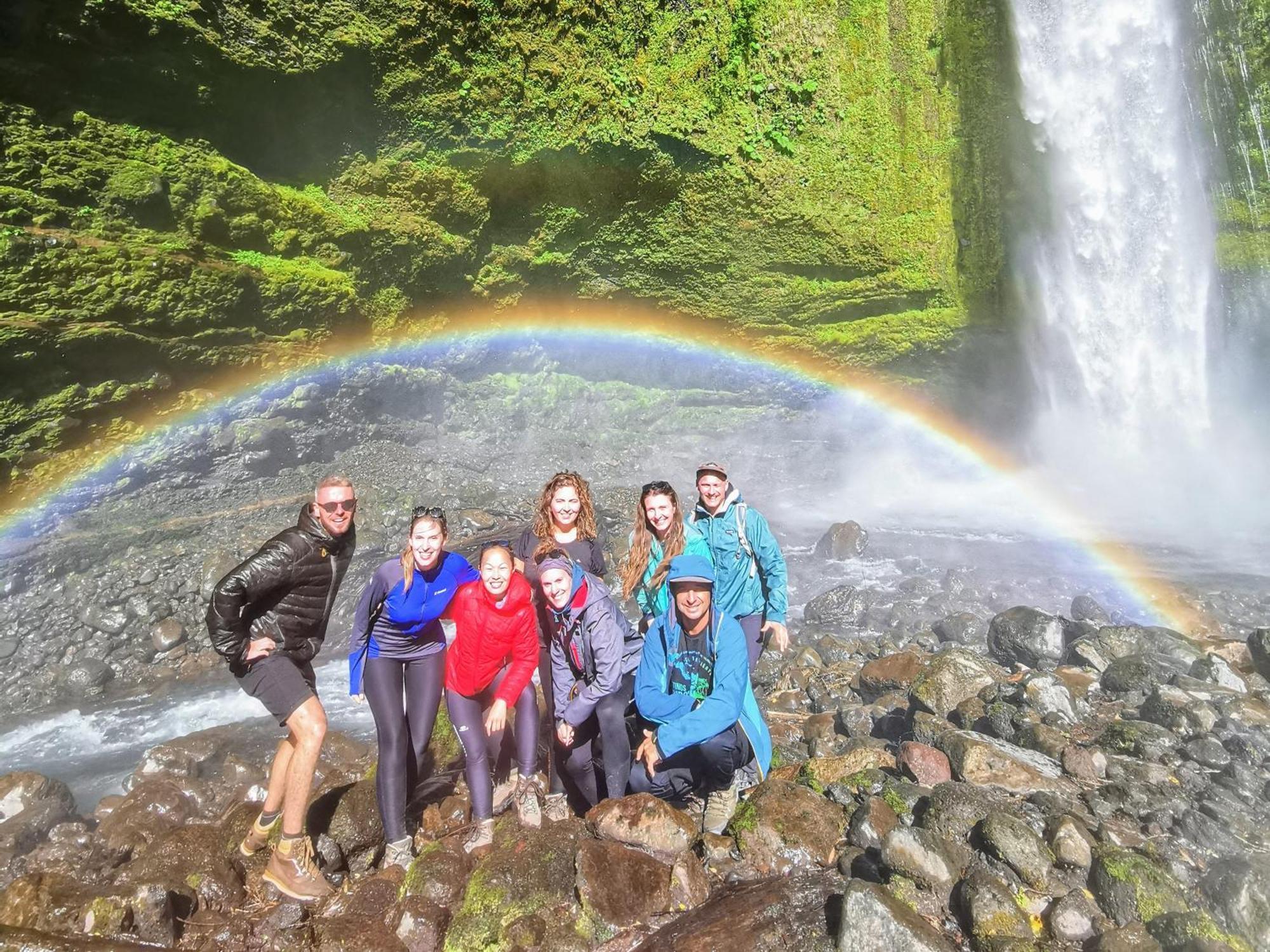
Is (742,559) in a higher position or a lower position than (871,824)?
higher

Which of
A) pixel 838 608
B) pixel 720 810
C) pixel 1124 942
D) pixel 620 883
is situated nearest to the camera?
pixel 1124 942

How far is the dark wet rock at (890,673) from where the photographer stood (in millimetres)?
5945

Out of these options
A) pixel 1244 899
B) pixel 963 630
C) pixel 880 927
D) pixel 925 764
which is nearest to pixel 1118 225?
pixel 963 630

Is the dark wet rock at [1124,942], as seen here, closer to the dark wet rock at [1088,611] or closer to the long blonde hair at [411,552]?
the long blonde hair at [411,552]

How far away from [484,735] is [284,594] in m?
1.22

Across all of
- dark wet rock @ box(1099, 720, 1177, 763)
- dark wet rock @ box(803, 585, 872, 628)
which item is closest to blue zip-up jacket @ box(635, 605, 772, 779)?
dark wet rock @ box(1099, 720, 1177, 763)

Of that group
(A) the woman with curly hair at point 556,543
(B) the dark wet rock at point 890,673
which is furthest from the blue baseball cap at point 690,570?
(B) the dark wet rock at point 890,673

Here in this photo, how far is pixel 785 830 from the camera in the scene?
10.5 ft

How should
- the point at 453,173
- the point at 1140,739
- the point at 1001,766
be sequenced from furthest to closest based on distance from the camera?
the point at 453,173, the point at 1140,739, the point at 1001,766

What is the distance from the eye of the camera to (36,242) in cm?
710

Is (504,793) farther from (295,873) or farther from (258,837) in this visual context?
(258,837)

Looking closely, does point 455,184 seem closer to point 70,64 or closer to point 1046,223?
point 70,64

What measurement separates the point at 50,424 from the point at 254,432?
8.76 ft

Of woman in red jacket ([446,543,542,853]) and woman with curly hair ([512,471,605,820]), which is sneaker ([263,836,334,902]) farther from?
woman with curly hair ([512,471,605,820])
